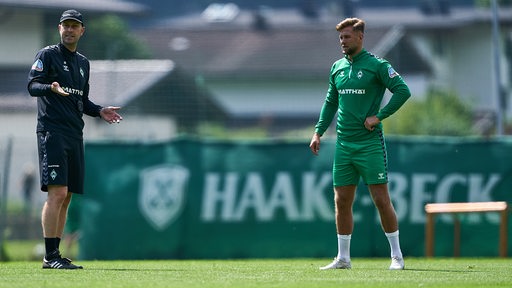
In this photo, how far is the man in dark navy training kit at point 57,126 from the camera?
34.2ft

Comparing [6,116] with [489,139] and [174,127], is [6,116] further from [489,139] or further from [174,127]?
[489,139]

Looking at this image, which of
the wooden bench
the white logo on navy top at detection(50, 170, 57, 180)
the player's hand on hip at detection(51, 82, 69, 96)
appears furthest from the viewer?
the wooden bench

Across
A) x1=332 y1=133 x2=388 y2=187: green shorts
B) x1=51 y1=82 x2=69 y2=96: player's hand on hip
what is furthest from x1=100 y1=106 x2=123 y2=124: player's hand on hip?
x1=332 y1=133 x2=388 y2=187: green shorts

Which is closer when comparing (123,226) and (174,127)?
(123,226)

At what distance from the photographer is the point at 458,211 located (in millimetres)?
15453

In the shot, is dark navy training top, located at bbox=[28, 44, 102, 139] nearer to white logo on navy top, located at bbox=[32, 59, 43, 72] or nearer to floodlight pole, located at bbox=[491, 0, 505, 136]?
white logo on navy top, located at bbox=[32, 59, 43, 72]

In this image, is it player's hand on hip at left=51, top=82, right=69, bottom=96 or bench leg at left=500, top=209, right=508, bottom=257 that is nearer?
player's hand on hip at left=51, top=82, right=69, bottom=96

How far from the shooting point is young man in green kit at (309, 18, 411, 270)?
10781mm

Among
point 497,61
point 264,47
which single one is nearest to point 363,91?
point 497,61

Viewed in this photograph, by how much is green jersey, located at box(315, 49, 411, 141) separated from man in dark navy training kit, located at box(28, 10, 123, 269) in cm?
201

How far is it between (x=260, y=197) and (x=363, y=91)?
6.16 m

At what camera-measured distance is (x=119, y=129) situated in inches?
923

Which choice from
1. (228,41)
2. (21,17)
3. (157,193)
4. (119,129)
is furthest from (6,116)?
(228,41)

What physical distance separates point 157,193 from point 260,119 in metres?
18.2
